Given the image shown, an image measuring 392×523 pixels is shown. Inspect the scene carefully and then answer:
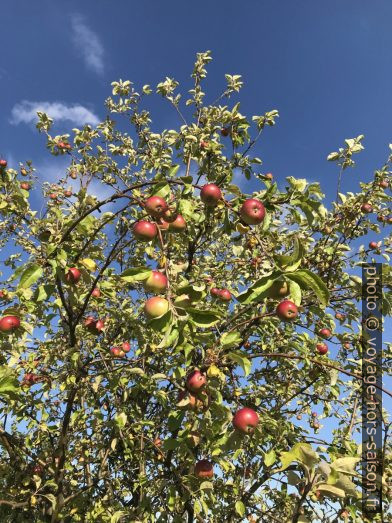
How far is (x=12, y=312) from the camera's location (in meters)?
3.89

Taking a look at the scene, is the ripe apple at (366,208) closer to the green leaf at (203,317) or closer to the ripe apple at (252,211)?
the ripe apple at (252,211)

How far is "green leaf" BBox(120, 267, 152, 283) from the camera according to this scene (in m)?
2.63

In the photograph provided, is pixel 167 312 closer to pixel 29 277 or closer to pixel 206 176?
pixel 29 277

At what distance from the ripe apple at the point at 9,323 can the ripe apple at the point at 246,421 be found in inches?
91.7

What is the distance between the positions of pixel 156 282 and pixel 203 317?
42cm

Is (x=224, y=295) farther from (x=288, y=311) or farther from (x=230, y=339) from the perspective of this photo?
(x=230, y=339)

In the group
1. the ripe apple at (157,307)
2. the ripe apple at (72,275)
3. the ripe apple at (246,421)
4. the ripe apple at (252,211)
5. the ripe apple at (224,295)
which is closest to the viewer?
the ripe apple at (157,307)

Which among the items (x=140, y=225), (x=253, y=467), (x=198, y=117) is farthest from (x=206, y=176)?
(x=253, y=467)

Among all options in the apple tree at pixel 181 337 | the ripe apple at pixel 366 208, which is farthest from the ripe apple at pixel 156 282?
the ripe apple at pixel 366 208

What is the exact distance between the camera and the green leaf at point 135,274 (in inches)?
103

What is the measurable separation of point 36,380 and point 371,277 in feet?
15.4

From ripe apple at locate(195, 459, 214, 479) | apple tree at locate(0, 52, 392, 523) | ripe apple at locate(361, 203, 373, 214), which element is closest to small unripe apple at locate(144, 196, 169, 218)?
apple tree at locate(0, 52, 392, 523)


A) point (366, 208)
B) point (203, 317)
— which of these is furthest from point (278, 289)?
point (366, 208)

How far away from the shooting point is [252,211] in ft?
10.6
